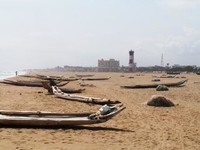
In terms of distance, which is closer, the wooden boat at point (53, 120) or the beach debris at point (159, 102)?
the wooden boat at point (53, 120)

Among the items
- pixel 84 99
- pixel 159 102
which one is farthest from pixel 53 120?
pixel 159 102

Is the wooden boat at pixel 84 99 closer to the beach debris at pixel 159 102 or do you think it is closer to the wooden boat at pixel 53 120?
the beach debris at pixel 159 102

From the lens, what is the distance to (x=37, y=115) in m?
11.1

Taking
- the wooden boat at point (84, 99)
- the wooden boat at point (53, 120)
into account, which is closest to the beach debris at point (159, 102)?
the wooden boat at point (84, 99)

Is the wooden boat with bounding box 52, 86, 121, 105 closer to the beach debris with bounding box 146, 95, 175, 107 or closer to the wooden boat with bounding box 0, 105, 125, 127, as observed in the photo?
the beach debris with bounding box 146, 95, 175, 107

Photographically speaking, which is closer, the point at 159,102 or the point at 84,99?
the point at 159,102

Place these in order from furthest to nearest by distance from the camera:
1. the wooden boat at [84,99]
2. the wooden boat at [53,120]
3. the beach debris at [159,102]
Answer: the beach debris at [159,102]
the wooden boat at [84,99]
the wooden boat at [53,120]

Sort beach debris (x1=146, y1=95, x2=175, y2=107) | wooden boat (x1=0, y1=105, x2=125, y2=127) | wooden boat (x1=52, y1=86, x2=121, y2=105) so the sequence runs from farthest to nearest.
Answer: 1. beach debris (x1=146, y1=95, x2=175, y2=107)
2. wooden boat (x1=52, y1=86, x2=121, y2=105)
3. wooden boat (x1=0, y1=105, x2=125, y2=127)

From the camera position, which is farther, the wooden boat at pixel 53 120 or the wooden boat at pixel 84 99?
the wooden boat at pixel 84 99

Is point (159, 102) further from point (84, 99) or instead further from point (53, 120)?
point (53, 120)

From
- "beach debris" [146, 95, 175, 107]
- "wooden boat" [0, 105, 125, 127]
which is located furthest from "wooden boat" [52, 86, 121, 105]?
"wooden boat" [0, 105, 125, 127]

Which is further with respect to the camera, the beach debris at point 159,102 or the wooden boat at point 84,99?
the beach debris at point 159,102

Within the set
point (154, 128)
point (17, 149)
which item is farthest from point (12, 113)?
point (154, 128)

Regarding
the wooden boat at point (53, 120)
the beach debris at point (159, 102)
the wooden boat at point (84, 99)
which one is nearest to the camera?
the wooden boat at point (53, 120)
